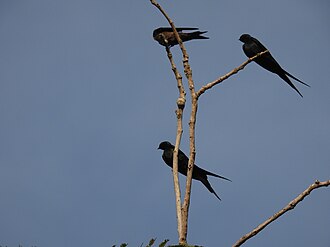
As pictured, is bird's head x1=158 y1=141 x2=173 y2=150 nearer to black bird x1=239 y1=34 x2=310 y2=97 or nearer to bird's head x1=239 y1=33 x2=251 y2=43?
black bird x1=239 y1=34 x2=310 y2=97

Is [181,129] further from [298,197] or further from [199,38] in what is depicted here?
[199,38]

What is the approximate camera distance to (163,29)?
377 inches

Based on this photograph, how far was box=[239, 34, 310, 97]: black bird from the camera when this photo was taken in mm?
7345

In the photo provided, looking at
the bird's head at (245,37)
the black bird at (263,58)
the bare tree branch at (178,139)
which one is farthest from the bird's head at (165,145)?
the bare tree branch at (178,139)

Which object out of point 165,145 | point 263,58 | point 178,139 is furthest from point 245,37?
point 178,139

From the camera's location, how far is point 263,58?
25.7 feet

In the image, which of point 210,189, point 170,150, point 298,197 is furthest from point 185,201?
point 170,150

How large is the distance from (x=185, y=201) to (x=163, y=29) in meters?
6.05

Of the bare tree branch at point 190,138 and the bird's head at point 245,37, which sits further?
the bird's head at point 245,37

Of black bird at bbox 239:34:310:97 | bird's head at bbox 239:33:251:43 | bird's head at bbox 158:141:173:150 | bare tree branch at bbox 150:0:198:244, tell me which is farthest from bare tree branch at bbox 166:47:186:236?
bird's head at bbox 239:33:251:43

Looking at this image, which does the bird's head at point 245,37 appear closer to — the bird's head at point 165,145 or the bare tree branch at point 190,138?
the bird's head at point 165,145

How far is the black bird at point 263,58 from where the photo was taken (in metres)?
7.35

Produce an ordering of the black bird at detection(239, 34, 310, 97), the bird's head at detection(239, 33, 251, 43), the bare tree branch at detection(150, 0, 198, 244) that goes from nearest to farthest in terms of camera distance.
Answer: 1. the bare tree branch at detection(150, 0, 198, 244)
2. the black bird at detection(239, 34, 310, 97)
3. the bird's head at detection(239, 33, 251, 43)

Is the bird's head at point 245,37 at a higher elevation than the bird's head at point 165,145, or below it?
higher
